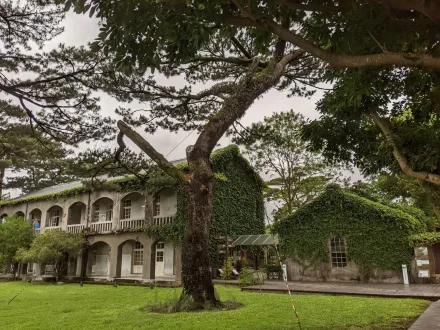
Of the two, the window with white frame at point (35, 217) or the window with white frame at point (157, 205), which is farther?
the window with white frame at point (35, 217)

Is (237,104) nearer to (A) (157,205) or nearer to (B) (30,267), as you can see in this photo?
(A) (157,205)

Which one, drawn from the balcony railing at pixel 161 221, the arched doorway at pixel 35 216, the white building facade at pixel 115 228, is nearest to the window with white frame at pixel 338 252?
the white building facade at pixel 115 228

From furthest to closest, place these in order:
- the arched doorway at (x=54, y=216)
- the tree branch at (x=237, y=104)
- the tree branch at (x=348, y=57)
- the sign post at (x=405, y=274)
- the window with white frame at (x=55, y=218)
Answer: the window with white frame at (x=55, y=218) < the arched doorway at (x=54, y=216) < the sign post at (x=405, y=274) < the tree branch at (x=237, y=104) < the tree branch at (x=348, y=57)

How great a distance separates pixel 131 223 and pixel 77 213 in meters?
7.86

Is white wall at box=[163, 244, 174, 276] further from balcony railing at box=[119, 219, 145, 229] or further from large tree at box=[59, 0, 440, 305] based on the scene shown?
large tree at box=[59, 0, 440, 305]

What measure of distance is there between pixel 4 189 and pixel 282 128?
32564 millimetres

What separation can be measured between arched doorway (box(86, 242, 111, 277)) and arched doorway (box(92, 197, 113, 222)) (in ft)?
6.30

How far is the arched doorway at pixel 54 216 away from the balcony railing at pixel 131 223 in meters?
8.12

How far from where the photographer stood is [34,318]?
27.9 ft

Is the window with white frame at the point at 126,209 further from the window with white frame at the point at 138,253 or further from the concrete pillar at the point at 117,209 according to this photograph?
the window with white frame at the point at 138,253

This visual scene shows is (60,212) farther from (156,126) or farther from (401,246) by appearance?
(401,246)

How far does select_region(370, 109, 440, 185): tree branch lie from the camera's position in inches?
243

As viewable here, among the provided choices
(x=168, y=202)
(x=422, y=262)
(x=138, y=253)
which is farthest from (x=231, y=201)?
(x=422, y=262)

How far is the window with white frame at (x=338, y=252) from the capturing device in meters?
17.8
